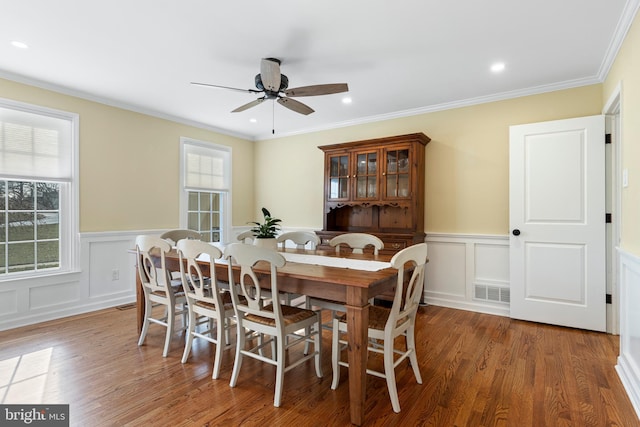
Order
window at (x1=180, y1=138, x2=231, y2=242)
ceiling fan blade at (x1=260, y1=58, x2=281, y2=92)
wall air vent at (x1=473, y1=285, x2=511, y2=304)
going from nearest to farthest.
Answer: ceiling fan blade at (x1=260, y1=58, x2=281, y2=92) → wall air vent at (x1=473, y1=285, x2=511, y2=304) → window at (x1=180, y1=138, x2=231, y2=242)

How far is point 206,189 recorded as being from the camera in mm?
5109

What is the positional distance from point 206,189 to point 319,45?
3.16 metres

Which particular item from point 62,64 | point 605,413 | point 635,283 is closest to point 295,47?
point 62,64

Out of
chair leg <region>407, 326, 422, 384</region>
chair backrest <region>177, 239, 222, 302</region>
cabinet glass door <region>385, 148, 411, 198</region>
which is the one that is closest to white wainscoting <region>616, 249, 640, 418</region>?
chair leg <region>407, 326, 422, 384</region>

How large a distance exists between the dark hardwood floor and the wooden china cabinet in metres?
1.42

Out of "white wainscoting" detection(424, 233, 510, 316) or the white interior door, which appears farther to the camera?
"white wainscoting" detection(424, 233, 510, 316)

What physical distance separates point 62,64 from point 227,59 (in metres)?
1.51

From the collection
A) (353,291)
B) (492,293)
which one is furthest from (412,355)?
(492,293)

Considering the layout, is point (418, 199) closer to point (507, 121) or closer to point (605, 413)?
point (507, 121)

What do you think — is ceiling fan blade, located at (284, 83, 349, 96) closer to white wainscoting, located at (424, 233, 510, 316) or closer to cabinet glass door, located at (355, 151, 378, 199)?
cabinet glass door, located at (355, 151, 378, 199)

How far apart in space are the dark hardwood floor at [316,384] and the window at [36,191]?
78cm

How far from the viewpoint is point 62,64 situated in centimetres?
301

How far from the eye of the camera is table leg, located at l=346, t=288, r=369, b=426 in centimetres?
181

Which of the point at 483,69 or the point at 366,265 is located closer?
the point at 366,265
